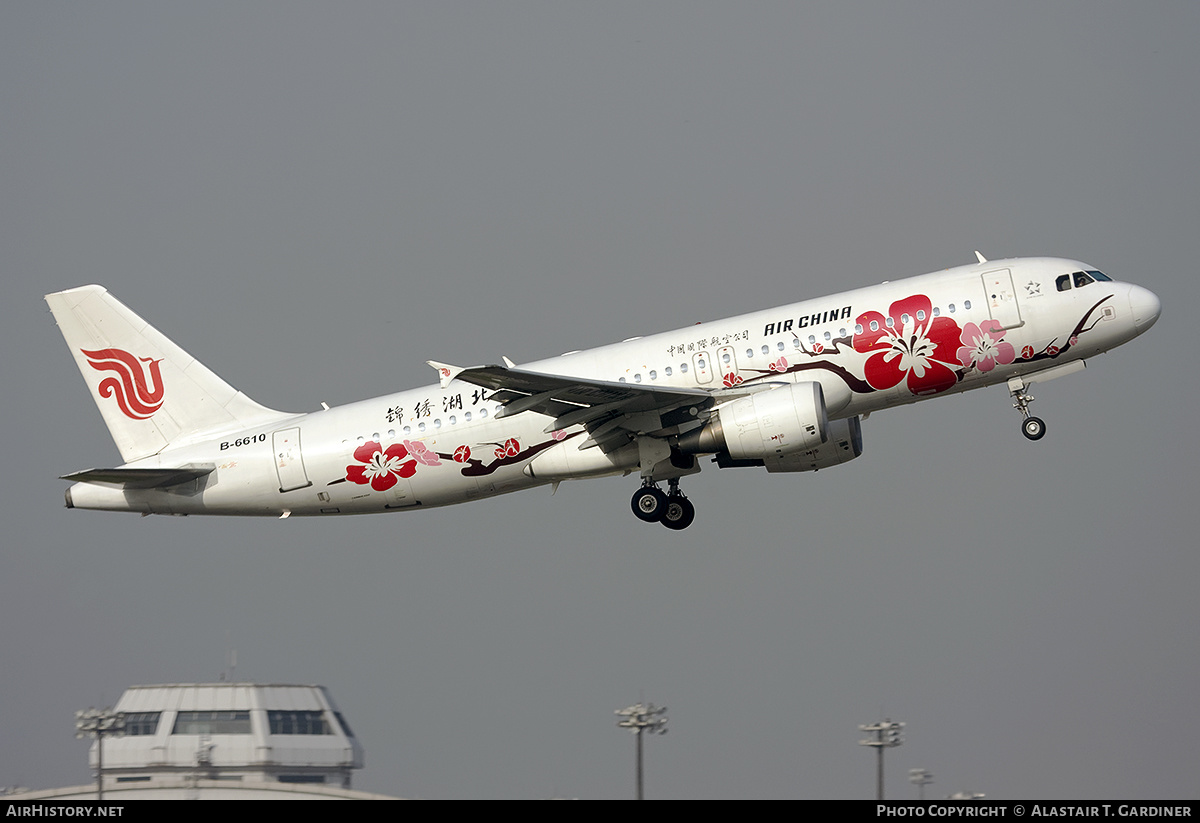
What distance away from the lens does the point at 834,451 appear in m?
38.6

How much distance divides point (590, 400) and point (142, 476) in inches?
498

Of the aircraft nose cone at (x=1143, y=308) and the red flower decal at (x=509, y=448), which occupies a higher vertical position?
the aircraft nose cone at (x=1143, y=308)

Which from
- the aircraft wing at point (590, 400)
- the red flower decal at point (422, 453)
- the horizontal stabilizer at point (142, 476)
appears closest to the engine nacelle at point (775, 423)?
the aircraft wing at point (590, 400)

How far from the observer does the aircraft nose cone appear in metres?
35.4

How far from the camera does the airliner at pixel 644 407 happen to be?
3475 centimetres

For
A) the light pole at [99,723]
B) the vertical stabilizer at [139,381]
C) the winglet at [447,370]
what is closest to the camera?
the winglet at [447,370]

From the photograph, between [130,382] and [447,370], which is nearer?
[447,370]

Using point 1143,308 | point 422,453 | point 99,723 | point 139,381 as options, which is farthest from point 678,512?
point 99,723

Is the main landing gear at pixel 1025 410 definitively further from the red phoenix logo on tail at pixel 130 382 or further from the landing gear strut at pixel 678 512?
the red phoenix logo on tail at pixel 130 382

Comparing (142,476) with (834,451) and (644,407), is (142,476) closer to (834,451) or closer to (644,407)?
(644,407)

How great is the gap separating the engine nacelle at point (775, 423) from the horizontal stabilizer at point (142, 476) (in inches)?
570
